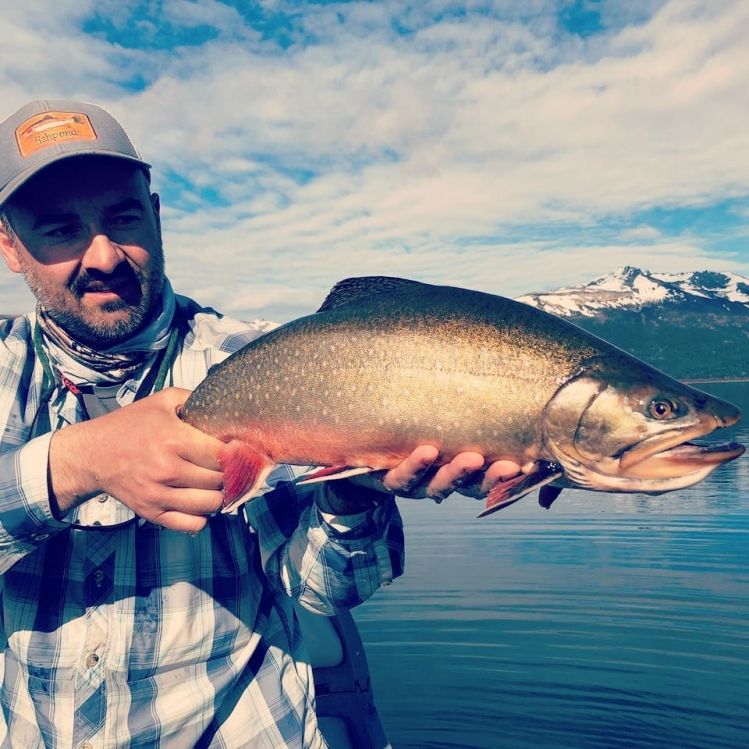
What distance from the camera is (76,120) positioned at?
11.1ft

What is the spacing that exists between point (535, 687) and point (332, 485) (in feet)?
21.6

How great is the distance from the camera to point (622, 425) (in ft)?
9.30

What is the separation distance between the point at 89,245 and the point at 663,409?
8.90 ft

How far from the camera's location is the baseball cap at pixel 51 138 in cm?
321

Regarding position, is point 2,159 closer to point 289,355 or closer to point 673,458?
point 289,355

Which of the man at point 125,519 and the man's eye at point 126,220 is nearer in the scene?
the man at point 125,519

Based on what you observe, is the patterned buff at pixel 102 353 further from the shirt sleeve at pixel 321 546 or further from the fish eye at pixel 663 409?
the fish eye at pixel 663 409

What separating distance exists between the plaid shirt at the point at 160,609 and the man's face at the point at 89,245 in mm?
374

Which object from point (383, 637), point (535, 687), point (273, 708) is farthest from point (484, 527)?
point (273, 708)

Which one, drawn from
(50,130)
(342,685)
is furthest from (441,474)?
(342,685)

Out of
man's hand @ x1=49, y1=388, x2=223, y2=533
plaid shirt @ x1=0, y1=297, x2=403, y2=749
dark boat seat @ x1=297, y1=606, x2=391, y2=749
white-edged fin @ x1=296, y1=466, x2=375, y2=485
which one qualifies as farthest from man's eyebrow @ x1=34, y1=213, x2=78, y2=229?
dark boat seat @ x1=297, y1=606, x2=391, y2=749

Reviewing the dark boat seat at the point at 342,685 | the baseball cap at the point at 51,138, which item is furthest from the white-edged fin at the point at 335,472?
the dark boat seat at the point at 342,685

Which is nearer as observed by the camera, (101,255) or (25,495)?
(25,495)

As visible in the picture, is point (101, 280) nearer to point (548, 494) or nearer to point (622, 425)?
point (548, 494)
